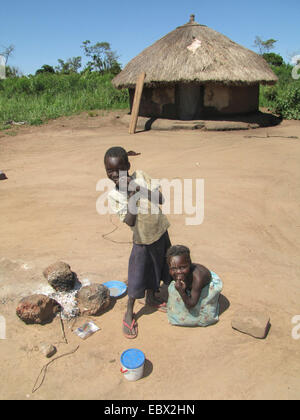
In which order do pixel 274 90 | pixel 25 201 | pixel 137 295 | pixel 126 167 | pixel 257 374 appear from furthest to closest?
pixel 274 90 < pixel 25 201 < pixel 137 295 < pixel 126 167 < pixel 257 374

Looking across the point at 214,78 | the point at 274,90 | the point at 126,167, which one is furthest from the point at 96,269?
the point at 274,90

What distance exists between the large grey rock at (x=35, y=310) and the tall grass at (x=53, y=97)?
9670 millimetres

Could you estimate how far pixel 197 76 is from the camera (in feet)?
30.5

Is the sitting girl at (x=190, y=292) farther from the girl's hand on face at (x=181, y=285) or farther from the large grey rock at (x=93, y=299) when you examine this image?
the large grey rock at (x=93, y=299)

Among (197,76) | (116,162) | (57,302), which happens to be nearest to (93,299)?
(57,302)

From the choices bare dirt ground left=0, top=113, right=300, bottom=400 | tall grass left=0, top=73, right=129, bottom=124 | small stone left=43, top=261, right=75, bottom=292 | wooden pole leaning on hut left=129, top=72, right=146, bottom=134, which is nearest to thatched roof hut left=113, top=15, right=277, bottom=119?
wooden pole leaning on hut left=129, top=72, right=146, bottom=134

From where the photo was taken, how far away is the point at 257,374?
6.69 feet

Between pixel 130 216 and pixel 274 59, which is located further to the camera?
pixel 274 59

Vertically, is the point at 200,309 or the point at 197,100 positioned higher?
the point at 197,100

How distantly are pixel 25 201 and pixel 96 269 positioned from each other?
2.37 metres

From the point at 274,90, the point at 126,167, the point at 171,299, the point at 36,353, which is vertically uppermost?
the point at 274,90

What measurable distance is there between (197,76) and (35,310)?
8311 millimetres

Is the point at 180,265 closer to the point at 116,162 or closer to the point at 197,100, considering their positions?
the point at 116,162

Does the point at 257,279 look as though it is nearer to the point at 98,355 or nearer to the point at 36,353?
the point at 98,355
